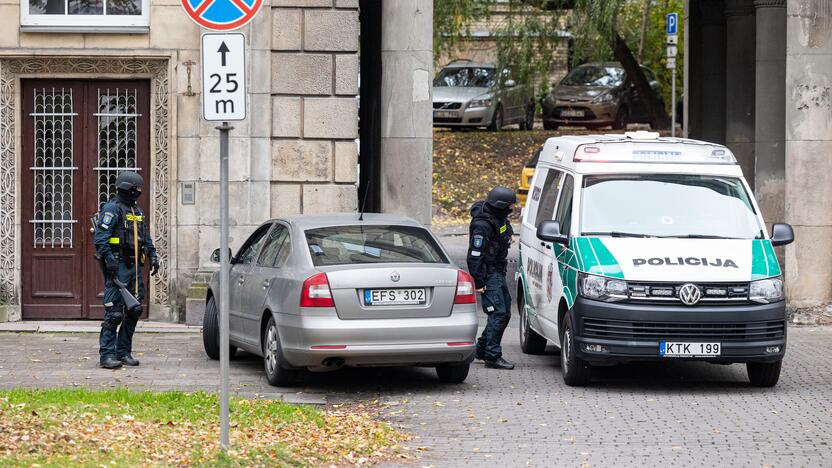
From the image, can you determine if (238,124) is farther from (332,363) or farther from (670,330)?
(670,330)

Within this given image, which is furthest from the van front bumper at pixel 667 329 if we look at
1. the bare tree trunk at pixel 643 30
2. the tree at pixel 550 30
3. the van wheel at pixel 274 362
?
the bare tree trunk at pixel 643 30

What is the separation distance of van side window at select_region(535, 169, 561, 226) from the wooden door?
5398 millimetres

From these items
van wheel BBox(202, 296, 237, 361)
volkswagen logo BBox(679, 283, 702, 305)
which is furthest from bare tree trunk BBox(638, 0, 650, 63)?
volkswagen logo BBox(679, 283, 702, 305)

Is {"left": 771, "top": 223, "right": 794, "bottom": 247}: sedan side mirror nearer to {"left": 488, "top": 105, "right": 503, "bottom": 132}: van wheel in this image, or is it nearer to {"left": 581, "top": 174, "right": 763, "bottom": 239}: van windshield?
{"left": 581, "top": 174, "right": 763, "bottom": 239}: van windshield

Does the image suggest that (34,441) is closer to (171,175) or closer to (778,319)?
(778,319)

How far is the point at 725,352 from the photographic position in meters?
11.6

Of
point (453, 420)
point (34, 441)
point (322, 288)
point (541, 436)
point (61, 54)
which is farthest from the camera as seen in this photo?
point (61, 54)

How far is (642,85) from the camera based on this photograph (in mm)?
38500

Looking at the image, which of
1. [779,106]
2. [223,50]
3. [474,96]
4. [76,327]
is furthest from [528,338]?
[474,96]

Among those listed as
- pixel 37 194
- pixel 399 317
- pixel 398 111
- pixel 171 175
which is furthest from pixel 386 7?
pixel 399 317

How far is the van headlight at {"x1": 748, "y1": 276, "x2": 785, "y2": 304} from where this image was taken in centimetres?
1169

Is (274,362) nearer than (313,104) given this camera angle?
Yes

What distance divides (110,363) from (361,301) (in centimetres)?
283

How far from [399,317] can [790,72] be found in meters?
7.85
